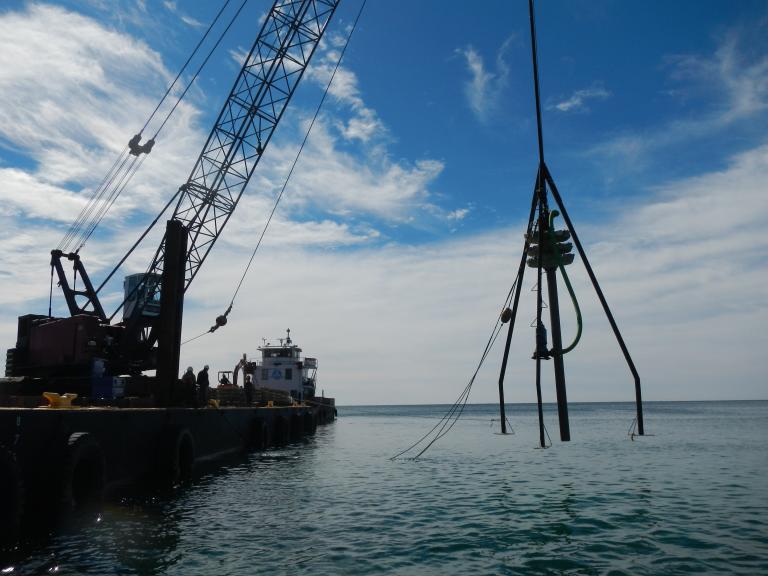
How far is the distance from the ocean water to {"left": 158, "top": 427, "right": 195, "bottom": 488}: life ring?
2.68 feet

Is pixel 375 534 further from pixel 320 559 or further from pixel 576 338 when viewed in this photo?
pixel 576 338

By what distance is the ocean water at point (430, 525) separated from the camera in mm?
10422

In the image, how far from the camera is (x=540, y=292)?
15148 millimetres

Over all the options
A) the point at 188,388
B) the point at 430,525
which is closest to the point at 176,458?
the point at 188,388

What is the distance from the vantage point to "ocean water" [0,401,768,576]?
410 inches

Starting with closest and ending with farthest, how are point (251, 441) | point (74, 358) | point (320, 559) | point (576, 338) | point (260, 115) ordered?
1. point (320, 559)
2. point (576, 338)
3. point (74, 358)
4. point (251, 441)
5. point (260, 115)

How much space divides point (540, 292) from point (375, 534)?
746 cm

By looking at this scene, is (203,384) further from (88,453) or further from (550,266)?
(550,266)

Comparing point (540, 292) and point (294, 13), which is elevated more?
point (294, 13)

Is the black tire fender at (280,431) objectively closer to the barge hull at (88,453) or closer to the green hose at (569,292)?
the barge hull at (88,453)

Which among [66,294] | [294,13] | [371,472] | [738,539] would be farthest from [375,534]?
[294,13]

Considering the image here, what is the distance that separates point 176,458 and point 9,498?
974 centimetres

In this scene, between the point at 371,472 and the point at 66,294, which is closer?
the point at 371,472

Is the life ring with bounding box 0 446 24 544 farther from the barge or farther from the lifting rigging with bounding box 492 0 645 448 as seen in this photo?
the lifting rigging with bounding box 492 0 645 448
